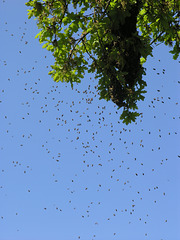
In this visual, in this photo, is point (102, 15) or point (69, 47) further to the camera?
point (69, 47)

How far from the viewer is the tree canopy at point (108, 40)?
913 centimetres

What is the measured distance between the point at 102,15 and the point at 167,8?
7.78 ft

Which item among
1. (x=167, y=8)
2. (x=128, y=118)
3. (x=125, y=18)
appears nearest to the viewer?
(x=125, y=18)

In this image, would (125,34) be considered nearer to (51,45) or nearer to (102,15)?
(102,15)

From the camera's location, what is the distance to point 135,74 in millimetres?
9664

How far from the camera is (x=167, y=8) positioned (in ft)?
33.0

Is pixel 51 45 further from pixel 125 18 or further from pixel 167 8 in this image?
pixel 167 8

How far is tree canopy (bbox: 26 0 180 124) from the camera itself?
9.13m

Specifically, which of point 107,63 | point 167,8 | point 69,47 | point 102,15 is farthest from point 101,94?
point 167,8

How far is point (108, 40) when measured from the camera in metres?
9.78

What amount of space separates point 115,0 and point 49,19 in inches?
85.1

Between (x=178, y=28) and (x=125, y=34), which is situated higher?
(x=178, y=28)

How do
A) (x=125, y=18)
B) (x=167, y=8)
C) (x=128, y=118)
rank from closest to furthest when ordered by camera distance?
(x=125, y=18) < (x=167, y=8) < (x=128, y=118)

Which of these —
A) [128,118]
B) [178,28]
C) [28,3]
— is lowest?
[128,118]
